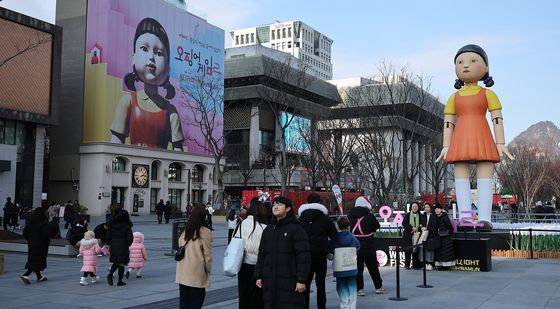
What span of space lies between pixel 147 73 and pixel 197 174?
15.5 metres

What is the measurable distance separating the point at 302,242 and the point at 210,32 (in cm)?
6245

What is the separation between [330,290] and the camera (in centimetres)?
1090

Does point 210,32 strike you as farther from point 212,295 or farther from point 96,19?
point 212,295

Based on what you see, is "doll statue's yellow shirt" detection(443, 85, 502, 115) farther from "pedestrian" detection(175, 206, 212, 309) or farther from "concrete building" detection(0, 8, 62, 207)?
"concrete building" detection(0, 8, 62, 207)

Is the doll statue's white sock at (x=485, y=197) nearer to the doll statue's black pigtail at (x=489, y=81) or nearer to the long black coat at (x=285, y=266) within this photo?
the doll statue's black pigtail at (x=489, y=81)

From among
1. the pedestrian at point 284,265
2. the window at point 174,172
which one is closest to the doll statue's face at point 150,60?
the window at point 174,172

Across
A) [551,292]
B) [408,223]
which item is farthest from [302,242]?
[408,223]

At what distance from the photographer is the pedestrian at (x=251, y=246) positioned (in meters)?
7.14

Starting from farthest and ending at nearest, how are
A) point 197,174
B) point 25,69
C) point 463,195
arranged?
point 197,174, point 25,69, point 463,195

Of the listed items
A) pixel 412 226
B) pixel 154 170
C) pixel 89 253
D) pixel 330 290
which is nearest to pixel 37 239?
pixel 89 253

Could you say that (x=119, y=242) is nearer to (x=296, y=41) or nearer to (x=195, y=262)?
(x=195, y=262)

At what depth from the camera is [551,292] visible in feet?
34.9

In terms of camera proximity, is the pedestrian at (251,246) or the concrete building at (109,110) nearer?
the pedestrian at (251,246)

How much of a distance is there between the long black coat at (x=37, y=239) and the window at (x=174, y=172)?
49.3m
